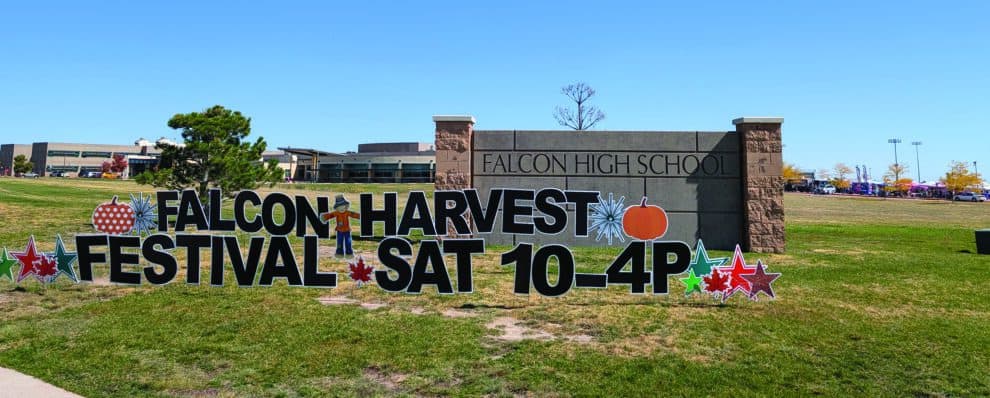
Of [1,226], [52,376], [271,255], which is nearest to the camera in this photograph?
[52,376]

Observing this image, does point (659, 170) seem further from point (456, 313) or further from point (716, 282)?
point (456, 313)

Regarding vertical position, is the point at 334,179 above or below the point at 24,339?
above

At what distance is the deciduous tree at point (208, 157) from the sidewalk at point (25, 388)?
1656cm

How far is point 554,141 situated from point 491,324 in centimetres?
949

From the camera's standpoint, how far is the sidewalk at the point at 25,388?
16.0 ft

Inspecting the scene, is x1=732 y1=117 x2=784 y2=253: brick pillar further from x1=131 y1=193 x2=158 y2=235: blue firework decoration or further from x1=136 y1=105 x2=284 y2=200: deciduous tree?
x1=136 y1=105 x2=284 y2=200: deciduous tree

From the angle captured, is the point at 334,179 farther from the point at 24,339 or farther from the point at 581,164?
the point at 24,339

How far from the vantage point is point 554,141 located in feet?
53.0

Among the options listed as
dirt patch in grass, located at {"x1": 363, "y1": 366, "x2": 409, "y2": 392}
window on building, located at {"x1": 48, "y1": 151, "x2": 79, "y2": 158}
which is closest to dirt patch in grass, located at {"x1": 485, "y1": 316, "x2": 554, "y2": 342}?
dirt patch in grass, located at {"x1": 363, "y1": 366, "x2": 409, "y2": 392}

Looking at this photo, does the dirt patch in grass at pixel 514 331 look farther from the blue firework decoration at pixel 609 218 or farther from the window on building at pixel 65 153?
the window on building at pixel 65 153

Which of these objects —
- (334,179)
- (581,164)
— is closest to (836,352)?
(581,164)

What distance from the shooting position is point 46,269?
9312mm

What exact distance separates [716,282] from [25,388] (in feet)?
27.0

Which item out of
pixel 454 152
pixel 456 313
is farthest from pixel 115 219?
pixel 454 152
